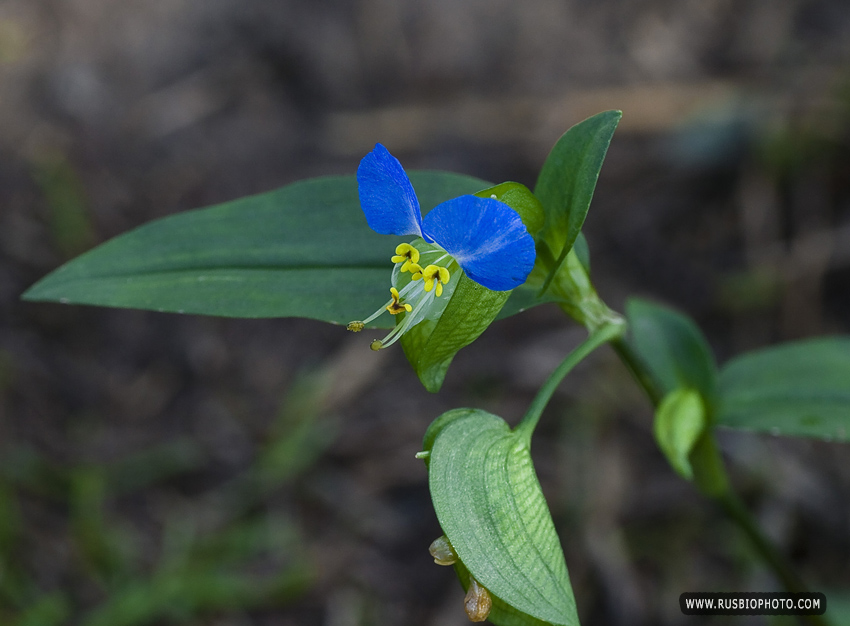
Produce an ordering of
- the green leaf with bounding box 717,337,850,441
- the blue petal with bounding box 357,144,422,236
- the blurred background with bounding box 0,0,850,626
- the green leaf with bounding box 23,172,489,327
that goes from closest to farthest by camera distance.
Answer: the blue petal with bounding box 357,144,422,236 < the green leaf with bounding box 23,172,489,327 < the green leaf with bounding box 717,337,850,441 < the blurred background with bounding box 0,0,850,626

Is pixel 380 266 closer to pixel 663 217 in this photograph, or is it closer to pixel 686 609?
pixel 686 609

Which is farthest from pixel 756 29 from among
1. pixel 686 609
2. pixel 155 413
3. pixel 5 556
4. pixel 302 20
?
pixel 5 556

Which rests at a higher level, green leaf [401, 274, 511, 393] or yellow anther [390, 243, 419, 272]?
yellow anther [390, 243, 419, 272]

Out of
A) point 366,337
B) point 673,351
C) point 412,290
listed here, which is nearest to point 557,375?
point 412,290

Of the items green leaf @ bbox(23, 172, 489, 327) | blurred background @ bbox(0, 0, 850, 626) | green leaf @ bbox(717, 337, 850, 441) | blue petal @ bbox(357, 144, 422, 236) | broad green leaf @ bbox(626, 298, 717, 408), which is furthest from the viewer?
blurred background @ bbox(0, 0, 850, 626)

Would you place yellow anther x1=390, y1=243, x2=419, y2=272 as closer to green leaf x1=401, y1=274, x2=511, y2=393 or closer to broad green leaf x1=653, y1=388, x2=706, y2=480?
green leaf x1=401, y1=274, x2=511, y2=393

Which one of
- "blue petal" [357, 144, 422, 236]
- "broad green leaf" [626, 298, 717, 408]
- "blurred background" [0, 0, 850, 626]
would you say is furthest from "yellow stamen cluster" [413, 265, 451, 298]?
"blurred background" [0, 0, 850, 626]
